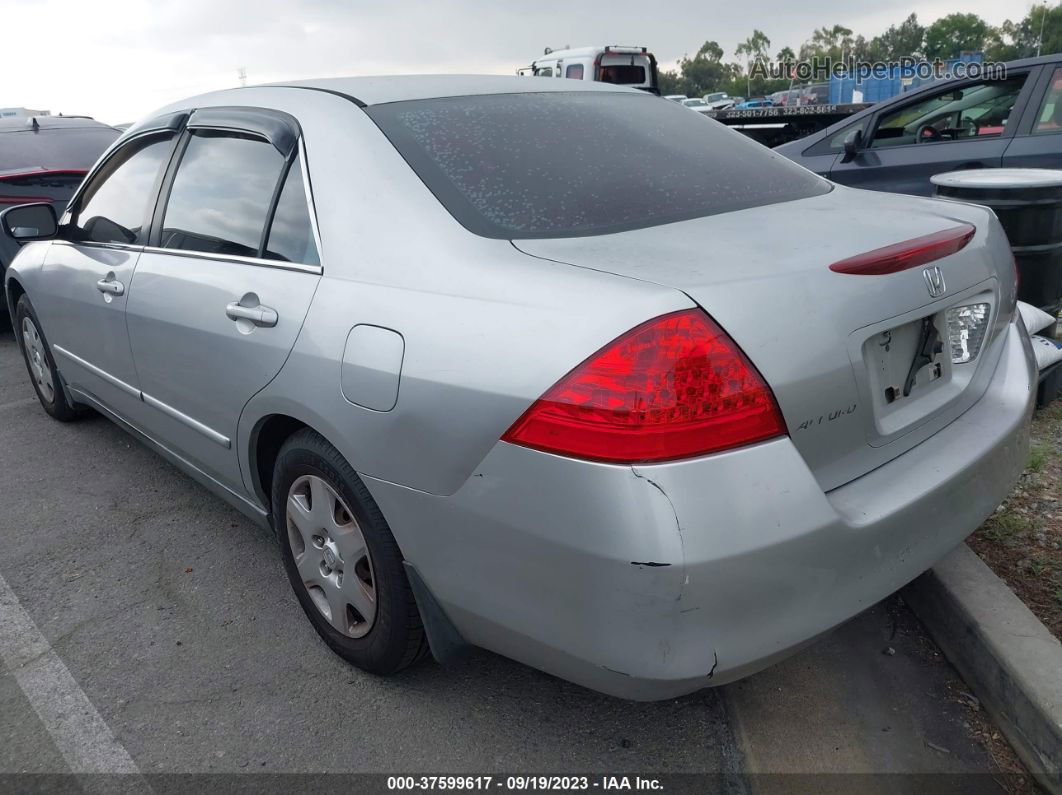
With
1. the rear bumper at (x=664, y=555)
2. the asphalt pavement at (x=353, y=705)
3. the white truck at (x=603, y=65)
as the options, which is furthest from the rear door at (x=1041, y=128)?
the white truck at (x=603, y=65)

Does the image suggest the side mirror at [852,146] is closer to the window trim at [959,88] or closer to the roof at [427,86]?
the window trim at [959,88]

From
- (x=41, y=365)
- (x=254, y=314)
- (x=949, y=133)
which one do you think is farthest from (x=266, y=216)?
(x=949, y=133)

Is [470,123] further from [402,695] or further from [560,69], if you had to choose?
[560,69]

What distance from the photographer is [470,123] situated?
8.52 ft

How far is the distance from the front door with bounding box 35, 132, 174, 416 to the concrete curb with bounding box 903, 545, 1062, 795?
9.43 ft

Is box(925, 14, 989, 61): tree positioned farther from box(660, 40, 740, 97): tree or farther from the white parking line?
the white parking line

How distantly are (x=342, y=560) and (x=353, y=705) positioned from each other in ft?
1.34

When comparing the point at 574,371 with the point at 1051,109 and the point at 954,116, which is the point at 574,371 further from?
the point at 954,116

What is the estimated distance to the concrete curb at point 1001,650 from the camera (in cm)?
211

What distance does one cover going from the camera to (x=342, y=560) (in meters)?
2.47

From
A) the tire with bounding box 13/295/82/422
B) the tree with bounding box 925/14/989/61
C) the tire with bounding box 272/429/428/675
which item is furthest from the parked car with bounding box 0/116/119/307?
the tree with bounding box 925/14/989/61

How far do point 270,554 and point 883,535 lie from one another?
7.42 ft

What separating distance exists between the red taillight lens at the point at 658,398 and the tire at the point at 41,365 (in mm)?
3669

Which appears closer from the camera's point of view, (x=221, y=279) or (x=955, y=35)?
(x=221, y=279)
